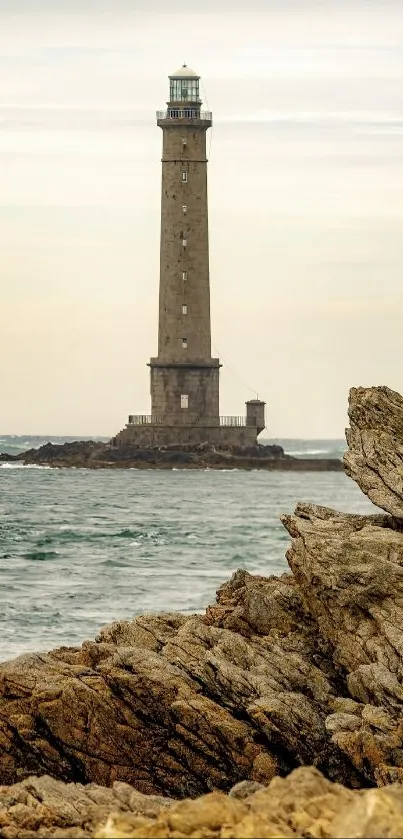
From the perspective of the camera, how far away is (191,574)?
29.4 meters

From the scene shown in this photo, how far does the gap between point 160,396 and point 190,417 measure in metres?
2.37

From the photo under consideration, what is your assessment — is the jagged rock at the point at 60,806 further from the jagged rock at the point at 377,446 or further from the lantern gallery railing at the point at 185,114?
the lantern gallery railing at the point at 185,114

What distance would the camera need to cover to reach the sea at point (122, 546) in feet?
75.1

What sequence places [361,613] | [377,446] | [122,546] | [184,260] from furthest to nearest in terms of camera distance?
[184,260] < [122,546] < [377,446] < [361,613]

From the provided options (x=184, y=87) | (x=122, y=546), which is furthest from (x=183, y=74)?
(x=122, y=546)

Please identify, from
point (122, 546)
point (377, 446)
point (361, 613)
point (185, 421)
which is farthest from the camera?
point (185, 421)

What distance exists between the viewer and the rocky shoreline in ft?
294

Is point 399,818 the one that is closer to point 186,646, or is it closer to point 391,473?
point 186,646

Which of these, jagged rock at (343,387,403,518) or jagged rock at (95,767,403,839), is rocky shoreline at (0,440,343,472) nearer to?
jagged rock at (343,387,403,518)

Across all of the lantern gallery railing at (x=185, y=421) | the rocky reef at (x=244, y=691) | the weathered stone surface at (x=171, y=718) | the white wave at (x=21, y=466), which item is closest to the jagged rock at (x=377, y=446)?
the rocky reef at (x=244, y=691)

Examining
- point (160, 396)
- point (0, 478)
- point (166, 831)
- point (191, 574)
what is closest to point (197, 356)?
point (160, 396)

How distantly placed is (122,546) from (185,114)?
5071cm

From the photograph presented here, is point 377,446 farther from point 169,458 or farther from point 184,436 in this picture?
point 169,458

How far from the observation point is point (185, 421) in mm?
88188
